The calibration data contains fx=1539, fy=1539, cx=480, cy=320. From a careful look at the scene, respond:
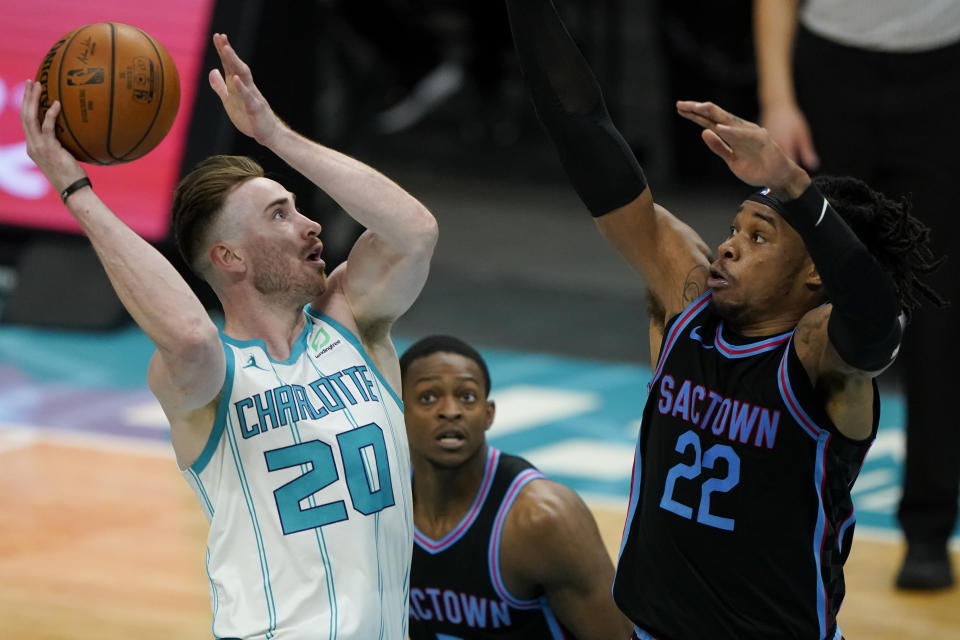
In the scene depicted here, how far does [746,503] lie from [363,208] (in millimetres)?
1085

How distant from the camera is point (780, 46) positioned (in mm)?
5355

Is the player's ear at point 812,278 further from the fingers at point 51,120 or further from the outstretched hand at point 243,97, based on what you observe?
the fingers at point 51,120

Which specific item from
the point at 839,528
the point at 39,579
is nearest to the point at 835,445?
the point at 839,528

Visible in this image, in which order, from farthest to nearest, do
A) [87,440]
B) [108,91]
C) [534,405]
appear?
[534,405] → [87,440] → [108,91]

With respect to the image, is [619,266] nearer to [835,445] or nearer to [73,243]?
[73,243]

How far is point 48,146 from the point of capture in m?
3.31

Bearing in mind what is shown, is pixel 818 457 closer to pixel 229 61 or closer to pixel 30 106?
pixel 229 61

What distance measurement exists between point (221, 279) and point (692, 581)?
129 cm

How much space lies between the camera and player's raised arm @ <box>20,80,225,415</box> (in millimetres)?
3232

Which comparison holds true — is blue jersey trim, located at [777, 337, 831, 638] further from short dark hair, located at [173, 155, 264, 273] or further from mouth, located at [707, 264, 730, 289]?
short dark hair, located at [173, 155, 264, 273]

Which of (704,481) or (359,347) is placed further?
(359,347)

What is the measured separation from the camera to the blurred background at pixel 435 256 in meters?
7.01

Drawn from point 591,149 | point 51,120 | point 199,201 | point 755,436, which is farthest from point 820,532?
point 51,120

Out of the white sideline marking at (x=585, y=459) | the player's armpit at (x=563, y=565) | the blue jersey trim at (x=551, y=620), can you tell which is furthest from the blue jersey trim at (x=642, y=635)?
the white sideline marking at (x=585, y=459)
